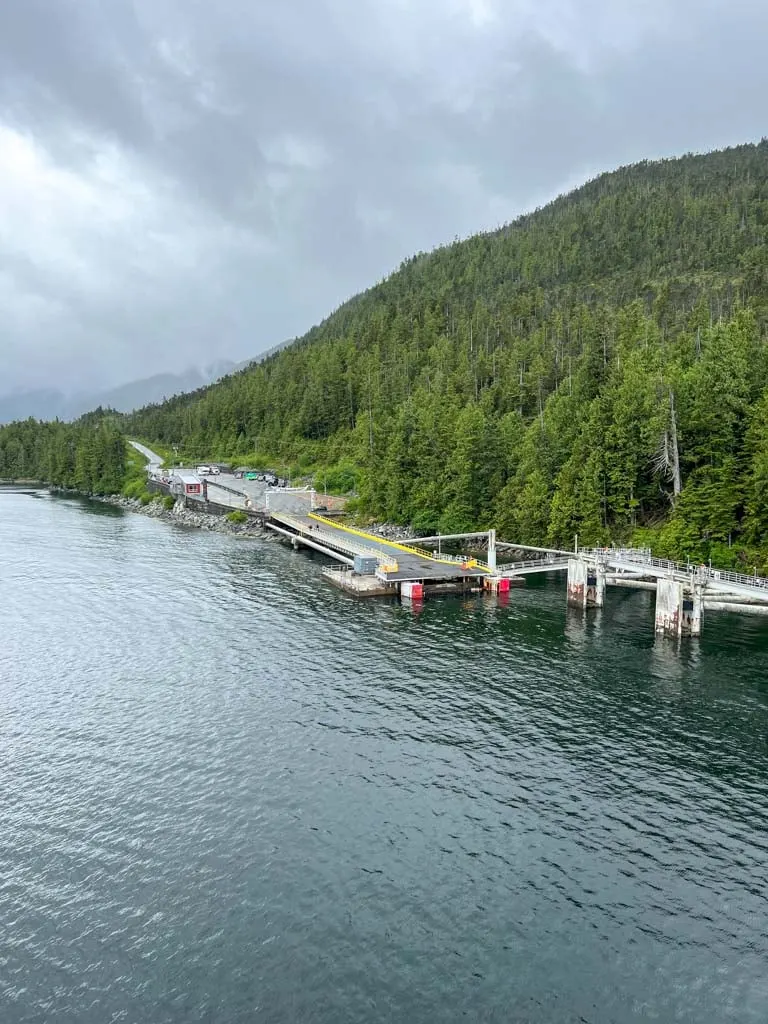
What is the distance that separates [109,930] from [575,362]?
134 metres

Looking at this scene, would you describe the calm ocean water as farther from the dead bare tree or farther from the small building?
the small building

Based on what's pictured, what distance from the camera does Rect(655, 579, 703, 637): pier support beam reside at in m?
63.8

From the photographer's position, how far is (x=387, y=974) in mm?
25484

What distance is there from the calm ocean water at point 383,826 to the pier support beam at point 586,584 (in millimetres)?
8953

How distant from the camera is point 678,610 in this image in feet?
209

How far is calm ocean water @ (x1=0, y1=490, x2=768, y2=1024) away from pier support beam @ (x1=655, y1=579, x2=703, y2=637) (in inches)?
75.0

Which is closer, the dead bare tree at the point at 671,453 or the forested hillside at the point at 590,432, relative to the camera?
the forested hillside at the point at 590,432

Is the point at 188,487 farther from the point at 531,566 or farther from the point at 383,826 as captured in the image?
the point at 383,826

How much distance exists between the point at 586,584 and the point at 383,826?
4698 centimetres

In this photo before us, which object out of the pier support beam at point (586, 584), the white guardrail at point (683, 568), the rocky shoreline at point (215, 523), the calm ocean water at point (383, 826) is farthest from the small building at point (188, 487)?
the pier support beam at point (586, 584)

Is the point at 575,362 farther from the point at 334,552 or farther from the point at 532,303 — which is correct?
the point at 334,552

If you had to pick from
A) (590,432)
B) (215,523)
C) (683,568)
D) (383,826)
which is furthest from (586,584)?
(215,523)

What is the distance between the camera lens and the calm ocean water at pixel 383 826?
82.5 feet

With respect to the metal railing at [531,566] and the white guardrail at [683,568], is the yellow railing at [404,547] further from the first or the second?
the white guardrail at [683,568]
